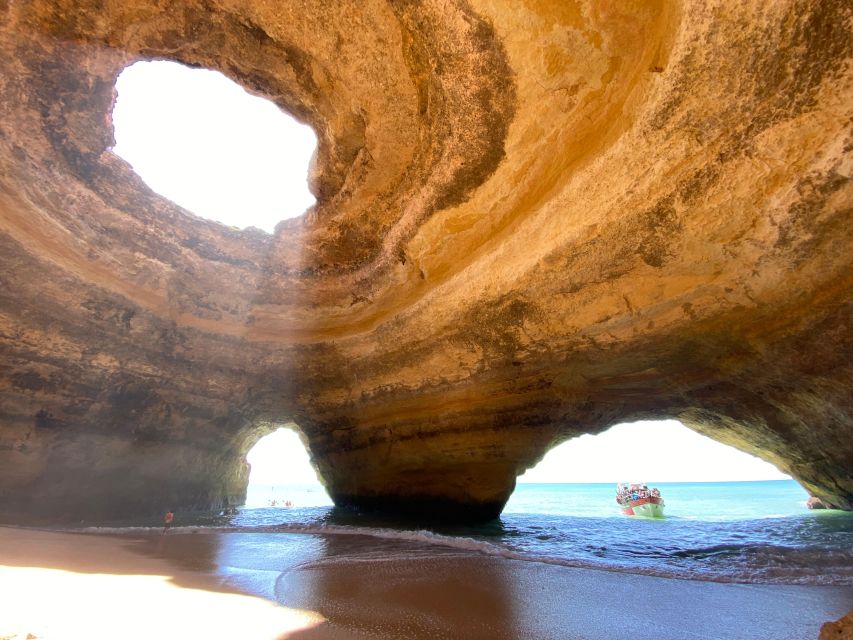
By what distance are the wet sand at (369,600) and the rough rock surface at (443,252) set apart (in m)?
3.06

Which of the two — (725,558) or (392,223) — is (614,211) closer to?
(392,223)

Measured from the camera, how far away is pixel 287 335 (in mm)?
7234

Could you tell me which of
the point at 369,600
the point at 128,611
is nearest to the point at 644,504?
the point at 369,600

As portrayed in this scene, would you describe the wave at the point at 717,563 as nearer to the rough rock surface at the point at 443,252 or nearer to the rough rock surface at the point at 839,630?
the rough rock surface at the point at 839,630

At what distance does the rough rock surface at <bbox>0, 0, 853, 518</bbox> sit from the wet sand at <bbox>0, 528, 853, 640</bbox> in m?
3.06

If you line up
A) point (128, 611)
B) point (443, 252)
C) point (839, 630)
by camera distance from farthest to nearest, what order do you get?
point (443, 252)
point (128, 611)
point (839, 630)

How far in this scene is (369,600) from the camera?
7.89 ft

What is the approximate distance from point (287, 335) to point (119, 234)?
272cm

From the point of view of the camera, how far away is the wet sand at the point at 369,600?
1.89m

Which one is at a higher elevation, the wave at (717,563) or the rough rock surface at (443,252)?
the rough rock surface at (443,252)

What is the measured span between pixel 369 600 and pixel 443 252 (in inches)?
153

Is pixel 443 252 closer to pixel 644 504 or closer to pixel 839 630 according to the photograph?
pixel 839 630

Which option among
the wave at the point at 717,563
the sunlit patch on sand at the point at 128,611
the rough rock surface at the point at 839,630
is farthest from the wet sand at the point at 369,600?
the rough rock surface at the point at 839,630

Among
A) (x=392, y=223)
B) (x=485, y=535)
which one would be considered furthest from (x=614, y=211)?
(x=485, y=535)
